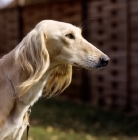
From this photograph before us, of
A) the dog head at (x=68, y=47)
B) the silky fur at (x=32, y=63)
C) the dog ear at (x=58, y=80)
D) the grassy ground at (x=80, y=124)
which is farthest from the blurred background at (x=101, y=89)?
the dog head at (x=68, y=47)

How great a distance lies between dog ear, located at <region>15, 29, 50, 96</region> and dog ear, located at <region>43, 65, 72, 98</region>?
14.8 inches

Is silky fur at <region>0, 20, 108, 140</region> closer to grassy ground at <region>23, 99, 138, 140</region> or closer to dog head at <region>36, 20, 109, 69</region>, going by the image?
dog head at <region>36, 20, 109, 69</region>

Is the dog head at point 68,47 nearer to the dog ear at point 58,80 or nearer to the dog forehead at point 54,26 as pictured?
the dog forehead at point 54,26

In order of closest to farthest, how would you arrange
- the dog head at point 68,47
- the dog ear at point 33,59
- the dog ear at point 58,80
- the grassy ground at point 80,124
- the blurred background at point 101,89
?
the dog ear at point 33,59
the dog head at point 68,47
the dog ear at point 58,80
the grassy ground at point 80,124
the blurred background at point 101,89

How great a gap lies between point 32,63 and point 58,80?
547 mm

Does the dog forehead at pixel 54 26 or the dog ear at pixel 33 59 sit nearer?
the dog ear at pixel 33 59

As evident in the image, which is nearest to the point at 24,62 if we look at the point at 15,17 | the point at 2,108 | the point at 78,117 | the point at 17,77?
the point at 17,77

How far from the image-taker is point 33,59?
382 cm

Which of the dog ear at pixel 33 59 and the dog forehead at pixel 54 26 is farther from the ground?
the dog forehead at pixel 54 26

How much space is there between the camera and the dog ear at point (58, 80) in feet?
14.0

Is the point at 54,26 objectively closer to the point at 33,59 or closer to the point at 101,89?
the point at 33,59

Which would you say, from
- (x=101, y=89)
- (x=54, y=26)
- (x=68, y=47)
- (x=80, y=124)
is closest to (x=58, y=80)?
(x=68, y=47)

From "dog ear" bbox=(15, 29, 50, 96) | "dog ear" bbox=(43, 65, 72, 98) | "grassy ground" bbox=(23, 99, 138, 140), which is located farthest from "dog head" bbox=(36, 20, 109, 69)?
"grassy ground" bbox=(23, 99, 138, 140)

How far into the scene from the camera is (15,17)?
43.8 feet
